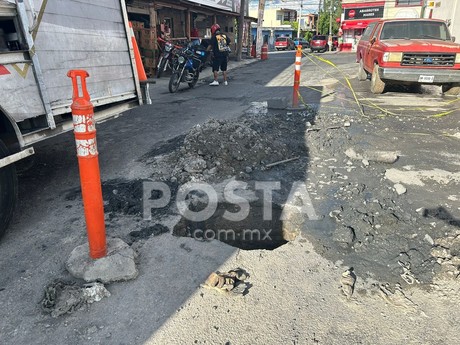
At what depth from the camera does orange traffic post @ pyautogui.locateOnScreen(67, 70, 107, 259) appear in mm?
2406

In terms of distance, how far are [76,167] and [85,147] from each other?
8.47 feet

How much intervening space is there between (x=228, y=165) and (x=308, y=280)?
222 cm

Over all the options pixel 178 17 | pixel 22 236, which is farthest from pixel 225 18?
pixel 22 236

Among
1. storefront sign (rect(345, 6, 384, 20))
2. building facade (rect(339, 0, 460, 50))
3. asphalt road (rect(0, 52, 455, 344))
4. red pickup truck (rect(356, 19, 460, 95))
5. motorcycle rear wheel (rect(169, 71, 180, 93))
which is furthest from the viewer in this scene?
storefront sign (rect(345, 6, 384, 20))

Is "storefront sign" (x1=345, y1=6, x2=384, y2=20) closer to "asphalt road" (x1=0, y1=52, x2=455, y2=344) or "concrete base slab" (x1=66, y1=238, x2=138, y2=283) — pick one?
"asphalt road" (x1=0, y1=52, x2=455, y2=344)

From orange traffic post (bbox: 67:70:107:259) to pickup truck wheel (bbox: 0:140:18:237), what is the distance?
85cm

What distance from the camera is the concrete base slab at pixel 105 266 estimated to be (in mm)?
2581

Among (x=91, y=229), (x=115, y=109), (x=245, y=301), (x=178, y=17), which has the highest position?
(x=178, y=17)

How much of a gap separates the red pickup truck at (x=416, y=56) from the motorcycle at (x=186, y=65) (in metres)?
5.32

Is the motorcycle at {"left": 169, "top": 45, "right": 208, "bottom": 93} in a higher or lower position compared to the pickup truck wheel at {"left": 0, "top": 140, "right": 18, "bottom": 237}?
higher

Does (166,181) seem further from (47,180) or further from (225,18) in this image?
(225,18)

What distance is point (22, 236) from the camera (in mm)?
3191

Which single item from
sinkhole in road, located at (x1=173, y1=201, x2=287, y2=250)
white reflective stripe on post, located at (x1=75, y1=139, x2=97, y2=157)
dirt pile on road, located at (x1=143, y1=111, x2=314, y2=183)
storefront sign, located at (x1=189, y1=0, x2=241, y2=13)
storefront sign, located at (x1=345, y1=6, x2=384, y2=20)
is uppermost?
storefront sign, located at (x1=345, y1=6, x2=384, y2=20)

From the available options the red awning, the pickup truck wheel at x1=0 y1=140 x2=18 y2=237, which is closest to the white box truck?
the pickup truck wheel at x1=0 y1=140 x2=18 y2=237
